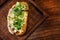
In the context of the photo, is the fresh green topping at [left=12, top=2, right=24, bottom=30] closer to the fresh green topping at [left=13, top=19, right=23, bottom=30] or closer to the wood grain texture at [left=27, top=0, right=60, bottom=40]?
the fresh green topping at [left=13, top=19, right=23, bottom=30]

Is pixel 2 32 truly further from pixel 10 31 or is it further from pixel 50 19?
pixel 50 19

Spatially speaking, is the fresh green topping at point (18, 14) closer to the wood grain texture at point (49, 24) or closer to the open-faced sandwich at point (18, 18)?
the open-faced sandwich at point (18, 18)

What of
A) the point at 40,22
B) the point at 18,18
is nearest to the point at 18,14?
the point at 18,18

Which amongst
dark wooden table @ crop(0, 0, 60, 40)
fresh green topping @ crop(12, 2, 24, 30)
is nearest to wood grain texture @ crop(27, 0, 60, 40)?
dark wooden table @ crop(0, 0, 60, 40)

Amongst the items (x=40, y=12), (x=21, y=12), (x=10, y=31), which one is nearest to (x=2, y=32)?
(x=10, y=31)

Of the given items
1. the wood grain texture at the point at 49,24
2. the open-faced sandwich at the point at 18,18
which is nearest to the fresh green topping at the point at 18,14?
the open-faced sandwich at the point at 18,18
